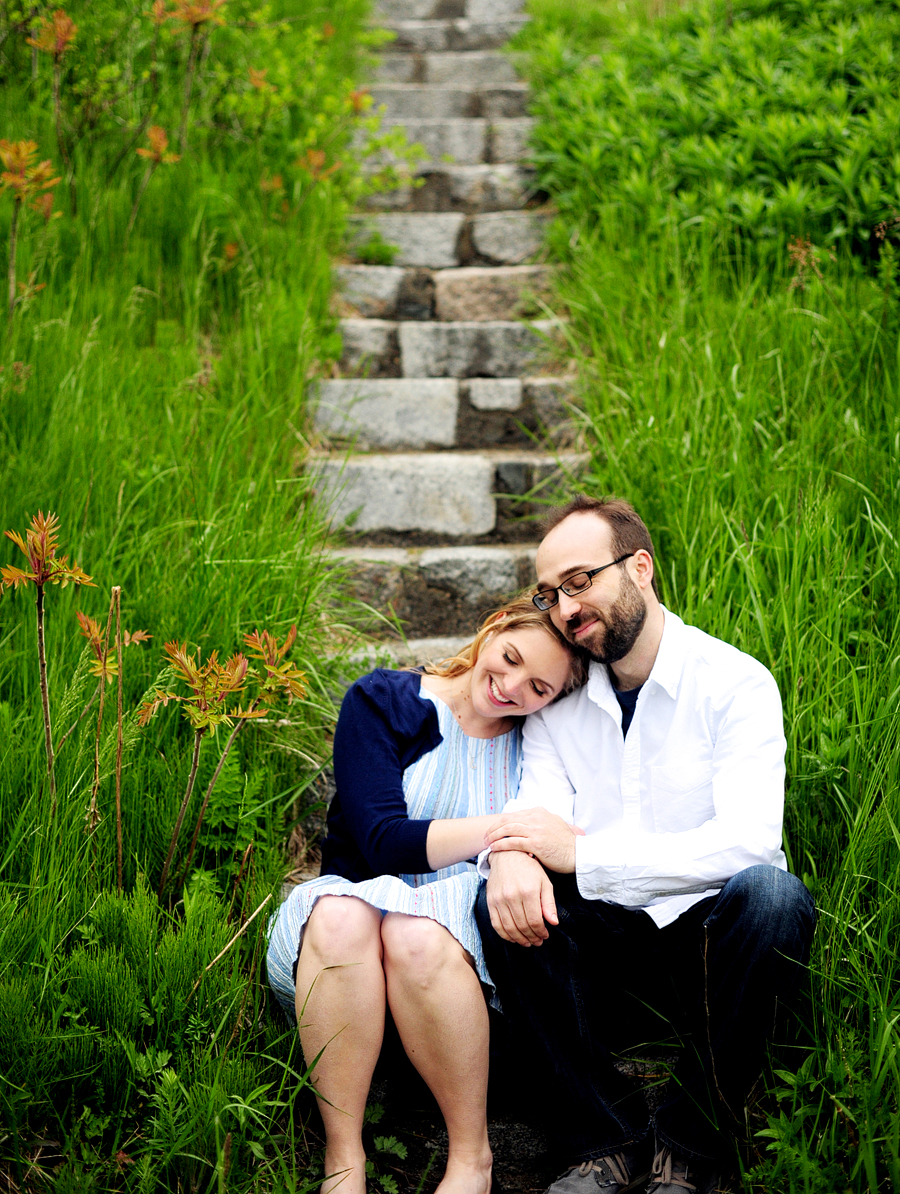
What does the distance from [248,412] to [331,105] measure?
2.21 m

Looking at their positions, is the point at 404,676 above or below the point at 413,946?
above

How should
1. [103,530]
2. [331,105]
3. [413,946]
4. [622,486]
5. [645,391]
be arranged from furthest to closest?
[331,105], [645,391], [622,486], [103,530], [413,946]

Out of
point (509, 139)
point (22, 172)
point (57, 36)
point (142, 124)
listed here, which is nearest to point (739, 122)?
point (509, 139)

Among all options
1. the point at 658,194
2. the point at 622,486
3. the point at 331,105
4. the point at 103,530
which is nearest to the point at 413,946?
the point at 103,530

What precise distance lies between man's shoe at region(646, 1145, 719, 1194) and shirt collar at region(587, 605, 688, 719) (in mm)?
885

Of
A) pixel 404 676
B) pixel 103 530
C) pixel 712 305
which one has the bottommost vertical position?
pixel 404 676

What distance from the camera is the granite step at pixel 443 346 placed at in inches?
161

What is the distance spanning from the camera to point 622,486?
288 centimetres

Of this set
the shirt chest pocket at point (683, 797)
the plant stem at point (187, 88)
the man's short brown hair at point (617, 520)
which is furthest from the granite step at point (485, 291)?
the shirt chest pocket at point (683, 797)

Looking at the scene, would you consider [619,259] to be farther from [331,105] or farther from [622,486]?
[331,105]

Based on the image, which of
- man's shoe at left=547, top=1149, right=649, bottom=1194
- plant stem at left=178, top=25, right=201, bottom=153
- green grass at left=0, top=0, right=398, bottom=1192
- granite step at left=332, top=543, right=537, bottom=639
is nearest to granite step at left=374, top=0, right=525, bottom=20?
green grass at left=0, top=0, right=398, bottom=1192

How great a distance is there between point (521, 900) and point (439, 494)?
6.65ft

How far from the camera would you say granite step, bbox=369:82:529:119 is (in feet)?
18.9

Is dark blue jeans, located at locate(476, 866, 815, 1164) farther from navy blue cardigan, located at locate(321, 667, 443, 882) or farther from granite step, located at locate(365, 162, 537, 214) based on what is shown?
granite step, located at locate(365, 162, 537, 214)
